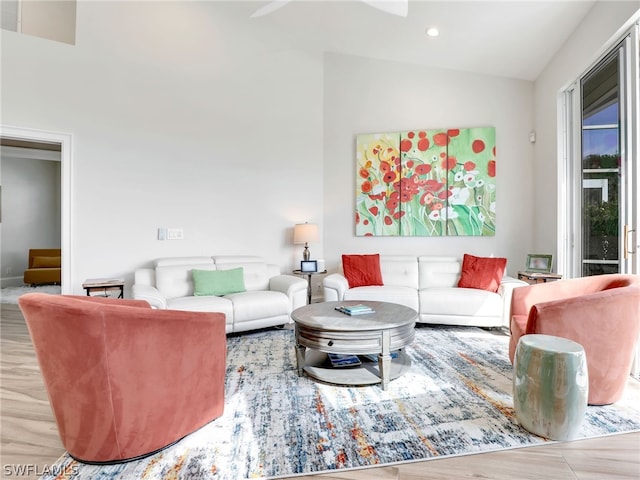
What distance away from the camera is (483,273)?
166 inches

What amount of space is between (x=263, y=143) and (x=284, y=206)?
34.9 inches

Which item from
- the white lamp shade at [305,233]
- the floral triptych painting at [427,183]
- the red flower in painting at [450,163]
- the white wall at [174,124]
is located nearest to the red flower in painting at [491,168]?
the floral triptych painting at [427,183]

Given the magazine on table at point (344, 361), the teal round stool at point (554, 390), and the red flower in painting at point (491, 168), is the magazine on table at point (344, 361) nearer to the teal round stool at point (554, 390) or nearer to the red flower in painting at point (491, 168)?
the teal round stool at point (554, 390)


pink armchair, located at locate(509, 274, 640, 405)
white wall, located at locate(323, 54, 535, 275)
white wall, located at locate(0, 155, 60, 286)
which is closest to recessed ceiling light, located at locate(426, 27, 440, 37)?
white wall, located at locate(323, 54, 535, 275)

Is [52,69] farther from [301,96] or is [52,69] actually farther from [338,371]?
[338,371]

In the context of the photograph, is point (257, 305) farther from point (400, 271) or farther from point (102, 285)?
point (400, 271)

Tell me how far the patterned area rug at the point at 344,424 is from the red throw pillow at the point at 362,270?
1.58 metres

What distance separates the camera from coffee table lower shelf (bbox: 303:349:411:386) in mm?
2543

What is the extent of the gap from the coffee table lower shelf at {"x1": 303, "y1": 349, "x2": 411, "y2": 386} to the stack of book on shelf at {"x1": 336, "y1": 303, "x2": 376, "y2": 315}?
407mm

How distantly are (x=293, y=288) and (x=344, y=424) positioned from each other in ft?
6.87

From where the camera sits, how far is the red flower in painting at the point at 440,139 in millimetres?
4918

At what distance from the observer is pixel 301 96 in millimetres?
5137

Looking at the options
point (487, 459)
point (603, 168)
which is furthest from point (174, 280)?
point (603, 168)

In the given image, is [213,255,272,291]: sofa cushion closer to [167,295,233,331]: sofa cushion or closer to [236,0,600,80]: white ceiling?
[167,295,233,331]: sofa cushion
